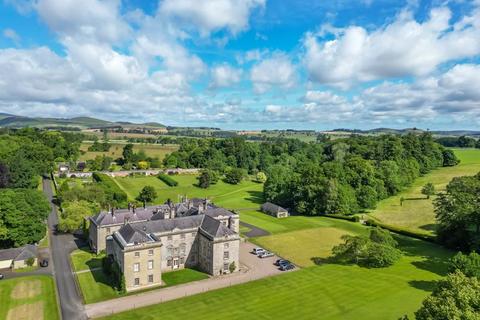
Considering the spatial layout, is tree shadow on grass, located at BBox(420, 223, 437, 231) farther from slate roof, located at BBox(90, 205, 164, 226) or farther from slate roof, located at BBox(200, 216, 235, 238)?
slate roof, located at BBox(90, 205, 164, 226)

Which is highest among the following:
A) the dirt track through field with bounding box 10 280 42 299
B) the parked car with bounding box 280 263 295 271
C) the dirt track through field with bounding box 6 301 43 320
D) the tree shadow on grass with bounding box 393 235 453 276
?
the tree shadow on grass with bounding box 393 235 453 276

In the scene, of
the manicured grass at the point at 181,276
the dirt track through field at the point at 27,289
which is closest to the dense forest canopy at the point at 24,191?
the dirt track through field at the point at 27,289

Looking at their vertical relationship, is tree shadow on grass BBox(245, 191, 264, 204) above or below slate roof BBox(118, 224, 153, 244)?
below

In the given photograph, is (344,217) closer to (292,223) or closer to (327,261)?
(292,223)

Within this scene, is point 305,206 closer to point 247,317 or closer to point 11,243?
point 247,317

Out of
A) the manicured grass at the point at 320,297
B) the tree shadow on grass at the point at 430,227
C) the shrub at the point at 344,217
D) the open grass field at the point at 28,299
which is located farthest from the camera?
the shrub at the point at 344,217

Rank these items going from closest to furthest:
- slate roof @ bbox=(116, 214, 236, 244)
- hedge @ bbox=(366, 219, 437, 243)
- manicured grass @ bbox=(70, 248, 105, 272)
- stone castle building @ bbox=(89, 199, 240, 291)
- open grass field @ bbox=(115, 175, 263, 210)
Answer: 1. stone castle building @ bbox=(89, 199, 240, 291)
2. slate roof @ bbox=(116, 214, 236, 244)
3. manicured grass @ bbox=(70, 248, 105, 272)
4. hedge @ bbox=(366, 219, 437, 243)
5. open grass field @ bbox=(115, 175, 263, 210)

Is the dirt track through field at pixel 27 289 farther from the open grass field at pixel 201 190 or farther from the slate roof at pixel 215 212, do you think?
the open grass field at pixel 201 190

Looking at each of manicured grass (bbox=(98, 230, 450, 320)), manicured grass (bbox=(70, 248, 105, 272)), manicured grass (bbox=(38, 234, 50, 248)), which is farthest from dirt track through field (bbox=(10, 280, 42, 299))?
manicured grass (bbox=(38, 234, 50, 248))
